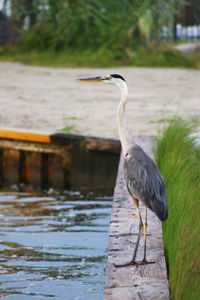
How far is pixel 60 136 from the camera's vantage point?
9.45 m

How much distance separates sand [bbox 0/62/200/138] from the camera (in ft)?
36.9

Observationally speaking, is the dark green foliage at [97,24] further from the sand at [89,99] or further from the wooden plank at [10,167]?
the wooden plank at [10,167]

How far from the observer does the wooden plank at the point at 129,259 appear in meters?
4.03

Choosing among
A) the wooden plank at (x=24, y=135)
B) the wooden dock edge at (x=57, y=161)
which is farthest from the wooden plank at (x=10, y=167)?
the wooden plank at (x=24, y=135)

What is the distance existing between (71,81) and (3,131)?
6.78 metres

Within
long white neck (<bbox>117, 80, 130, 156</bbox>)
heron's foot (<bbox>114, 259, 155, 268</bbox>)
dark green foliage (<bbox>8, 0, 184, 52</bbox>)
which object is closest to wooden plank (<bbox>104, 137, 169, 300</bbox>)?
heron's foot (<bbox>114, 259, 155, 268</bbox>)

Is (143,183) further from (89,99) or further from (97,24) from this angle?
(97,24)

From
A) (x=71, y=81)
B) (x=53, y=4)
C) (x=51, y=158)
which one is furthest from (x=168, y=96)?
(x=53, y=4)

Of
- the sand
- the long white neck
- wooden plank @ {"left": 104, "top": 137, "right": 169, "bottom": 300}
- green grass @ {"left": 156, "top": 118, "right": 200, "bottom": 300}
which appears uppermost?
the long white neck

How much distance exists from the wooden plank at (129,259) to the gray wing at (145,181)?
330 millimetres

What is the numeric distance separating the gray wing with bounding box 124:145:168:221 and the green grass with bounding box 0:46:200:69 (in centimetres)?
1353

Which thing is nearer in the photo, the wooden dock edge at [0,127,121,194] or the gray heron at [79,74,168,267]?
the gray heron at [79,74,168,267]

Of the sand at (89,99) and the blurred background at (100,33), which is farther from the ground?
the blurred background at (100,33)

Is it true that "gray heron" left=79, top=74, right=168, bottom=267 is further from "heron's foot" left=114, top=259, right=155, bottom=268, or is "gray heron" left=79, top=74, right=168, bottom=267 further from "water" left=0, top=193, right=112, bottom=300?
"water" left=0, top=193, right=112, bottom=300
